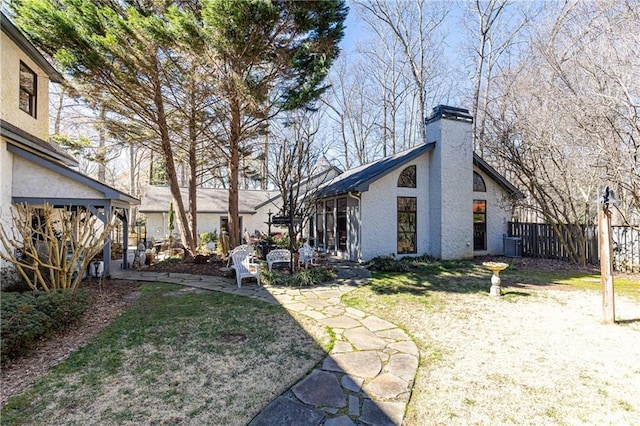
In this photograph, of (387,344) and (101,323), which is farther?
(101,323)

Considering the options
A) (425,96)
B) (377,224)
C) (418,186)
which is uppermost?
(425,96)

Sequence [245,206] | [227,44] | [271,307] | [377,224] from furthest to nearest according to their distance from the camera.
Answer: [245,206], [377,224], [227,44], [271,307]

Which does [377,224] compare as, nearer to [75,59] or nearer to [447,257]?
[447,257]

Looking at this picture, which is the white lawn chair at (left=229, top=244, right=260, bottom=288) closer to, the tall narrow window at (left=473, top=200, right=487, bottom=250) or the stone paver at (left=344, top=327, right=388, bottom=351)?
the stone paver at (left=344, top=327, right=388, bottom=351)

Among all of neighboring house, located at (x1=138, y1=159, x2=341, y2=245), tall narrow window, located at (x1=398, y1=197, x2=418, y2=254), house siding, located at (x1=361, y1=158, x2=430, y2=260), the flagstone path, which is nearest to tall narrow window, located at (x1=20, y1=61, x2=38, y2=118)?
the flagstone path

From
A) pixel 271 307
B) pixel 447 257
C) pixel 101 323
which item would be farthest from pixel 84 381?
pixel 447 257

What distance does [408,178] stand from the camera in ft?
40.4

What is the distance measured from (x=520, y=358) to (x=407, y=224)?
841cm

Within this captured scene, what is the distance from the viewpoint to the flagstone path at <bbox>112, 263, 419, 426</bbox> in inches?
114

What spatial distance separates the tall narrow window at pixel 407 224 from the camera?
12.2 metres

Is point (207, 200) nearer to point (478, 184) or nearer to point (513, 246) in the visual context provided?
point (478, 184)

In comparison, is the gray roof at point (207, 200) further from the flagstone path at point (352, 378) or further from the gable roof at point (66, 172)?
the flagstone path at point (352, 378)

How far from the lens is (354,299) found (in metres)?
6.87

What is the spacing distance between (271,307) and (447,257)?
8168 millimetres
